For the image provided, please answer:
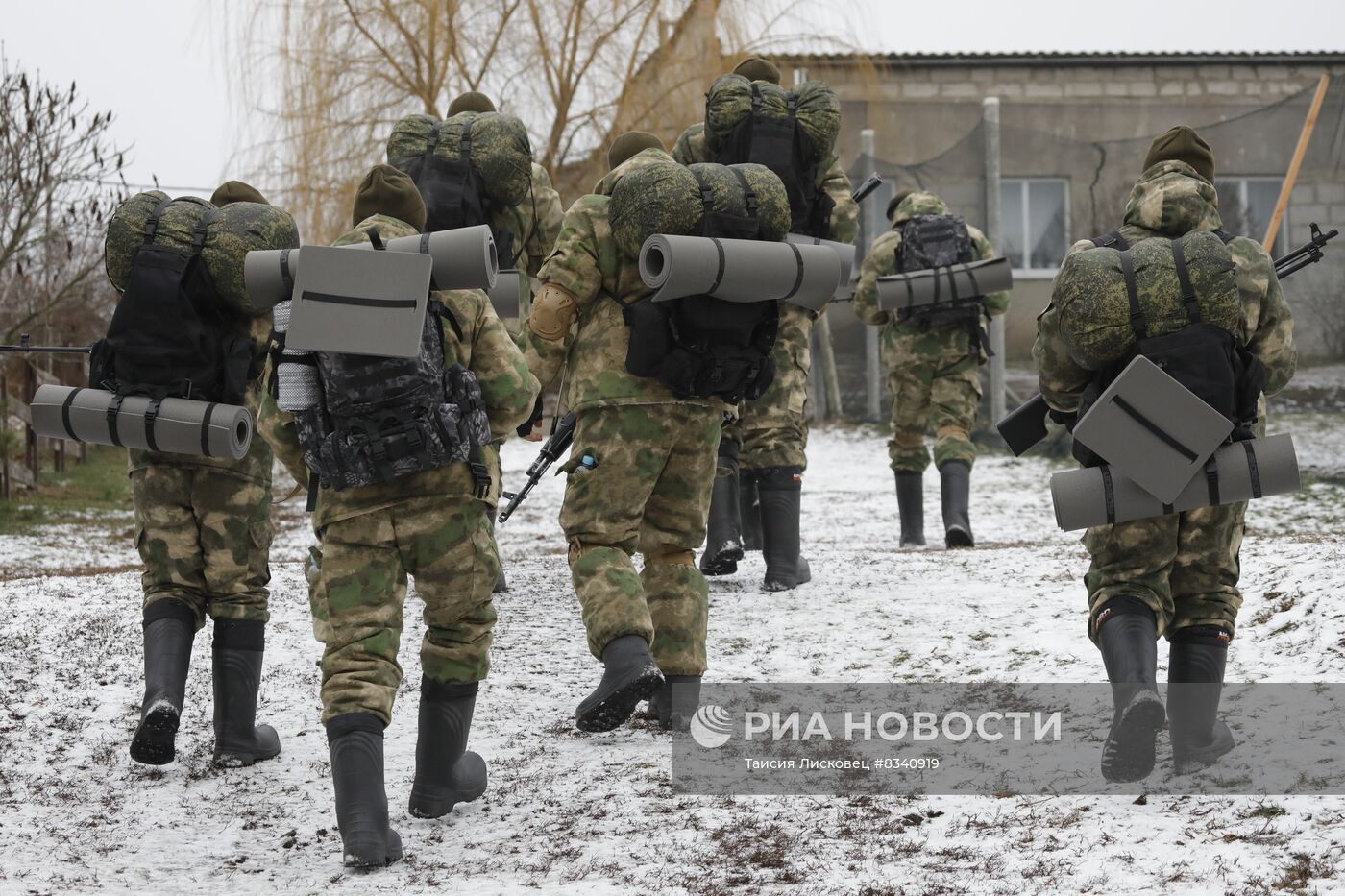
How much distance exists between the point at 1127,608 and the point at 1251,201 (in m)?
13.3

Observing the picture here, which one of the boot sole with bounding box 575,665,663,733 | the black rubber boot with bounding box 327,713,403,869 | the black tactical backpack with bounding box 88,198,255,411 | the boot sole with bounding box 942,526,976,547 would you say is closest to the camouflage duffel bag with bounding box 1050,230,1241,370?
the boot sole with bounding box 575,665,663,733

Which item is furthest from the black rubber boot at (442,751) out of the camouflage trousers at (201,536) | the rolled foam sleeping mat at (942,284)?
the rolled foam sleeping mat at (942,284)

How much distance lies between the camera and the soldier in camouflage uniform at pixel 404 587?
11.9 feet

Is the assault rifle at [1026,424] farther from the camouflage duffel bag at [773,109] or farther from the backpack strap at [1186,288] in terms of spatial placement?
the camouflage duffel bag at [773,109]

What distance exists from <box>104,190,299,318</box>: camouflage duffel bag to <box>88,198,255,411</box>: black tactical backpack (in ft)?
0.05

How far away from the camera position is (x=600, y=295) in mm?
4605

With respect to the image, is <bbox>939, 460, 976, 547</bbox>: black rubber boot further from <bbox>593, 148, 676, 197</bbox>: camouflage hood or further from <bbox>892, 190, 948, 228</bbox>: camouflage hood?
<bbox>593, 148, 676, 197</bbox>: camouflage hood

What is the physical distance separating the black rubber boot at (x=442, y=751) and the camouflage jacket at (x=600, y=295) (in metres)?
1.05

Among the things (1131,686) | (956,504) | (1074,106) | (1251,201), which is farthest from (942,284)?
(1074,106)

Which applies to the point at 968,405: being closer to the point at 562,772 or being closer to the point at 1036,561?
the point at 1036,561

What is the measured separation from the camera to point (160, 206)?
14.8ft

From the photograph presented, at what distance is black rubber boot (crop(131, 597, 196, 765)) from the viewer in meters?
4.20

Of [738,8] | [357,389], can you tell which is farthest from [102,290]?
[357,389]

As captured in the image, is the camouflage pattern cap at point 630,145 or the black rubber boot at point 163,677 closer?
the black rubber boot at point 163,677
